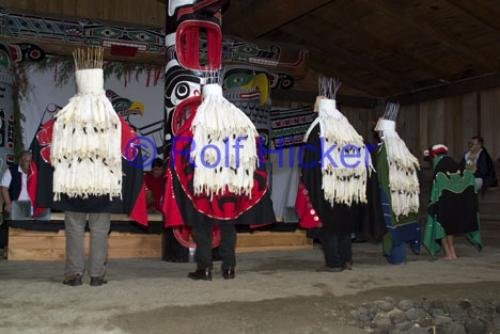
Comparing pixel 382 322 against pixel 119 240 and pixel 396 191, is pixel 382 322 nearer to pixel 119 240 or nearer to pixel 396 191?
pixel 396 191

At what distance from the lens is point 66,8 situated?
826 cm

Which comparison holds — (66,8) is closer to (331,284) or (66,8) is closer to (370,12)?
(370,12)

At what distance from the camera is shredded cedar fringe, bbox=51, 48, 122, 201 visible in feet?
12.1

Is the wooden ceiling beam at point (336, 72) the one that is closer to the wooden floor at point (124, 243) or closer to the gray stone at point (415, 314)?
the wooden floor at point (124, 243)

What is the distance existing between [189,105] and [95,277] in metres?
2.02

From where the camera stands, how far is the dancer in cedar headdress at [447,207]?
5547 mm

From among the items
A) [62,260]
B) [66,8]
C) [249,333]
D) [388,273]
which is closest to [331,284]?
[388,273]

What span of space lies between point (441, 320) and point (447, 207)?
258 centimetres

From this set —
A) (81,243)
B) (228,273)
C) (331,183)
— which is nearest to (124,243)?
(81,243)

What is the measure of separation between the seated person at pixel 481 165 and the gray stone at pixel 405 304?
13.6ft

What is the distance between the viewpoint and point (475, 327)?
10.4ft

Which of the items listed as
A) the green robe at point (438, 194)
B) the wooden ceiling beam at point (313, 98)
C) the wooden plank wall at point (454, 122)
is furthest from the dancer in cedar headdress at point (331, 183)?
the wooden ceiling beam at point (313, 98)

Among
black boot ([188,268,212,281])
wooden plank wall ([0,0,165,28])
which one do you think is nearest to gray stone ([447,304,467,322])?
black boot ([188,268,212,281])

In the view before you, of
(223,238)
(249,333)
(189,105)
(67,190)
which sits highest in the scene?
(189,105)
